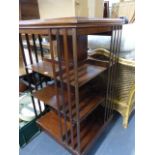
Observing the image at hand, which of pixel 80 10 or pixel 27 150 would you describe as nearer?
pixel 27 150

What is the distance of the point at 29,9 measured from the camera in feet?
5.31

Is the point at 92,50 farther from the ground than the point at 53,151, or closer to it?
farther from the ground

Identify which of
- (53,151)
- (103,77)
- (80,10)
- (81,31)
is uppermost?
(80,10)

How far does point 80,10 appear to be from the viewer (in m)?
1.47

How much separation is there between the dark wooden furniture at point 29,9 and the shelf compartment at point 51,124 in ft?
3.61

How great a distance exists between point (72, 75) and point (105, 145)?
0.74m

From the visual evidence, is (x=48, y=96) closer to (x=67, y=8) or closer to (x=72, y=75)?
(x=72, y=75)

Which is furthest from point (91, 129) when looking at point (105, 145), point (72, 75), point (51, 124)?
point (72, 75)

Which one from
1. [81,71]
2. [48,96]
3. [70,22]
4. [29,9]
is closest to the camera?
[70,22]

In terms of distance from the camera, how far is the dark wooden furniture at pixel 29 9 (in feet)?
5.13
